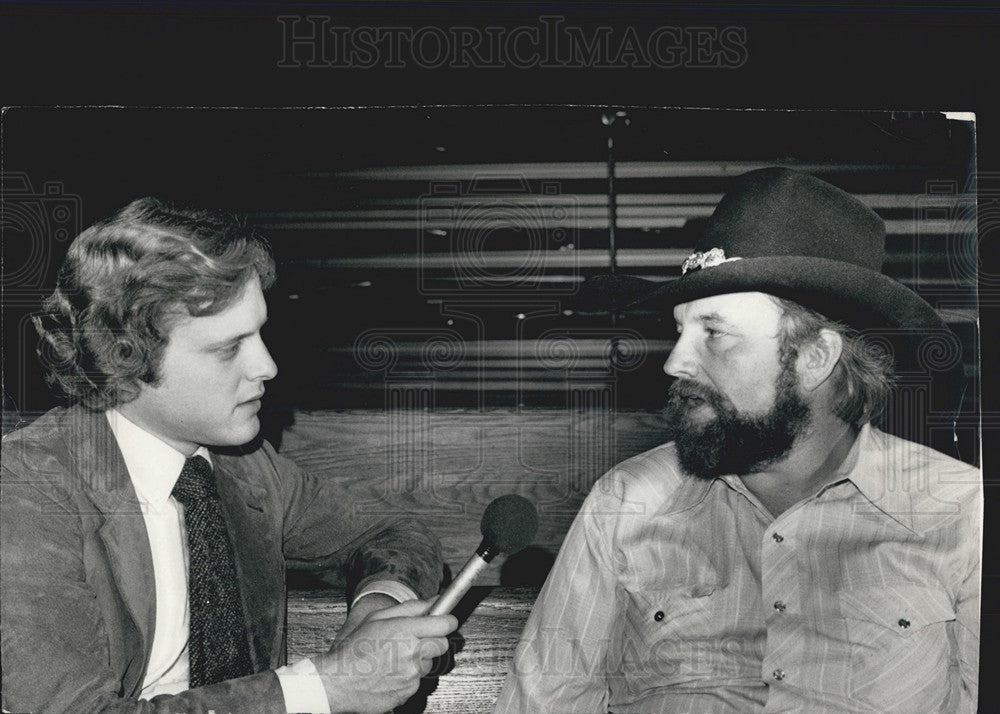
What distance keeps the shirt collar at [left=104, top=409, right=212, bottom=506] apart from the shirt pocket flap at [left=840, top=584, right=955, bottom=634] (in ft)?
3.85

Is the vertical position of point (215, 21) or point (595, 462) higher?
point (215, 21)

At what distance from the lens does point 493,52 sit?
4.95 feet

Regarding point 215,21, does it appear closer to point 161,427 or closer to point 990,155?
point 161,427

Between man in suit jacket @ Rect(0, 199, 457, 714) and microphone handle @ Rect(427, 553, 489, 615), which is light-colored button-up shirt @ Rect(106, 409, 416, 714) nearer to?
man in suit jacket @ Rect(0, 199, 457, 714)

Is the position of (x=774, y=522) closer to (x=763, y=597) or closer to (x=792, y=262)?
(x=763, y=597)

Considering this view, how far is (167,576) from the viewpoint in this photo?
150 centimetres

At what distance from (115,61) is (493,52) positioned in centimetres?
62

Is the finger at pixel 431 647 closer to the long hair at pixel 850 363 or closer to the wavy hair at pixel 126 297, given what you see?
the wavy hair at pixel 126 297

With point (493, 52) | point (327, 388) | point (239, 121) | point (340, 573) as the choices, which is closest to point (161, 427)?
point (327, 388)

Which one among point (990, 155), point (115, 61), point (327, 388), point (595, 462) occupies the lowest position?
point (595, 462)

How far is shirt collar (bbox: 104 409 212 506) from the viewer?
1501mm

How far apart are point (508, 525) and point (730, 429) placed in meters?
0.46

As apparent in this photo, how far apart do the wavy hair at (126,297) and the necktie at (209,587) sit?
0.19m

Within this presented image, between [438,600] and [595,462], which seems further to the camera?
[595,462]
